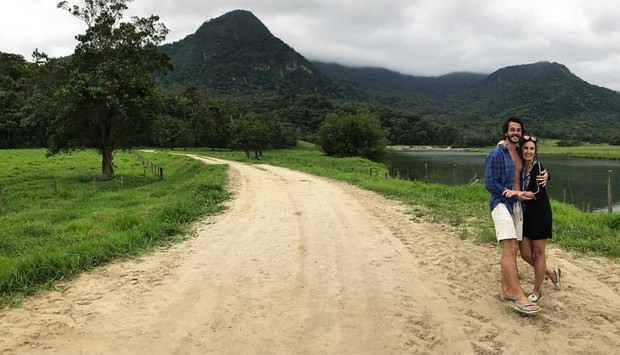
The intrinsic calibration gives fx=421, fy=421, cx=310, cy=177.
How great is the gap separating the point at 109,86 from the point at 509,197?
74.2 feet

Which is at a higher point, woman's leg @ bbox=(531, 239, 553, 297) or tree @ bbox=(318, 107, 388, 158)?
tree @ bbox=(318, 107, 388, 158)

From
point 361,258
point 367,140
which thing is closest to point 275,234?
point 361,258

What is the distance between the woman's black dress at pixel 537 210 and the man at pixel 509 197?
101 millimetres

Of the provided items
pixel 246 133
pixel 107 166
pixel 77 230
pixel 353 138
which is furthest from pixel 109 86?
pixel 353 138

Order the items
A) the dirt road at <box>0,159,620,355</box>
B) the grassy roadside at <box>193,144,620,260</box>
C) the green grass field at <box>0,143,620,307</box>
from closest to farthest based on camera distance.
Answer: the dirt road at <box>0,159,620,355</box>
the green grass field at <box>0,143,620,307</box>
the grassy roadside at <box>193,144,620,260</box>

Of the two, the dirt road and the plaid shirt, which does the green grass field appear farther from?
the plaid shirt

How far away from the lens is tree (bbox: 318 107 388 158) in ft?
235

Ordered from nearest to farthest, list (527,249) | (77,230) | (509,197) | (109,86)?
(509,197), (527,249), (77,230), (109,86)

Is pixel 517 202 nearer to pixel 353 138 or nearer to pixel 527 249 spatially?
pixel 527 249

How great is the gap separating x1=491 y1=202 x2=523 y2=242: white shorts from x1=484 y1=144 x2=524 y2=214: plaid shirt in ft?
0.20

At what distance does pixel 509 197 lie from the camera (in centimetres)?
491

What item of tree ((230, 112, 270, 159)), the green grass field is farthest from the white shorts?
tree ((230, 112, 270, 159))

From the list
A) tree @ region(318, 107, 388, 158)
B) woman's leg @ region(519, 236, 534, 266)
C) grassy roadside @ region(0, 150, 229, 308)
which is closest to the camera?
woman's leg @ region(519, 236, 534, 266)

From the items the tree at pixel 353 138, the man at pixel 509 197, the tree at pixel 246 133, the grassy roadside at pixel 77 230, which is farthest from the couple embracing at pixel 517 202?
the tree at pixel 353 138
